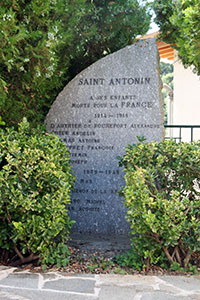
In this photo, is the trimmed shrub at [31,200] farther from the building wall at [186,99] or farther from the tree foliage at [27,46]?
the building wall at [186,99]

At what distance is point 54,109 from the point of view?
A: 16.9 feet

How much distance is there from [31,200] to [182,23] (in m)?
3.83

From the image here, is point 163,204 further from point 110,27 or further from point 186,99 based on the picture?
point 186,99

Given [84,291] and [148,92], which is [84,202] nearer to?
[148,92]

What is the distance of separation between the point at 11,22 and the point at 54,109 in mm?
1586

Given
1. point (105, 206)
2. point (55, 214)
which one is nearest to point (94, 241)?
point (105, 206)

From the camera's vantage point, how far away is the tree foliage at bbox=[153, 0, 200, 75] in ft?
18.1

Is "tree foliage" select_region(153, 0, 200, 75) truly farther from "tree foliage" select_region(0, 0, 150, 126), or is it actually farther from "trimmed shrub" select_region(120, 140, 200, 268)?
"trimmed shrub" select_region(120, 140, 200, 268)

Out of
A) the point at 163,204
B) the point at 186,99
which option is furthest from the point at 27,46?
the point at 186,99

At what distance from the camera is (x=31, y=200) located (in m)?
3.44

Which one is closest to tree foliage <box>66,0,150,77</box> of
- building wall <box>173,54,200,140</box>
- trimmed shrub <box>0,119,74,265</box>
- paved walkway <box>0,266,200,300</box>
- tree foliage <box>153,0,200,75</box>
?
tree foliage <box>153,0,200,75</box>

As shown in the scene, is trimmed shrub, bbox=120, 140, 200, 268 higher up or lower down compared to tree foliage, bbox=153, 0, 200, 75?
lower down

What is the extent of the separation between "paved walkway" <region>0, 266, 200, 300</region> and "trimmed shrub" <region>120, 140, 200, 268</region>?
0.32 meters

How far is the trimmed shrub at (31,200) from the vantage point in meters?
3.39
